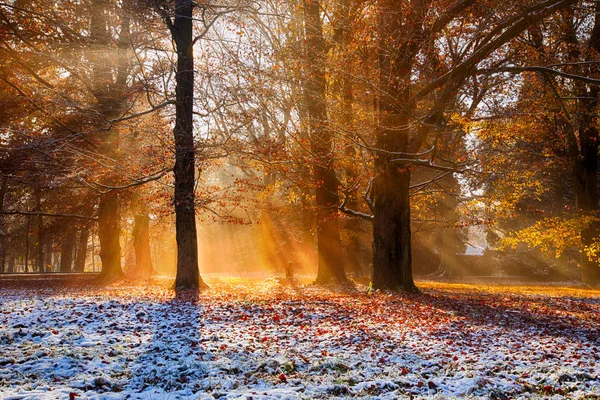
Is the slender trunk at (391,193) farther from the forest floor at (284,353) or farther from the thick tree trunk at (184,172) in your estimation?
the thick tree trunk at (184,172)

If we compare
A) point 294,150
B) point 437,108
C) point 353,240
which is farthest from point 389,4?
point 353,240

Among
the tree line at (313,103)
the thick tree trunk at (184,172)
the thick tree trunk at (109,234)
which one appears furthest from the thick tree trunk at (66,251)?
the thick tree trunk at (184,172)

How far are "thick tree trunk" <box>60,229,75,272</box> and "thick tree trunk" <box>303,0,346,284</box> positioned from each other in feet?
57.8

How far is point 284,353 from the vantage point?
6.27m

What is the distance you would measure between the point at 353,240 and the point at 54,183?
16314 mm

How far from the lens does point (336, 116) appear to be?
15375 millimetres

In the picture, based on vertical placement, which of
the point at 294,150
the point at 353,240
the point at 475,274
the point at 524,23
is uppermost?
the point at 524,23

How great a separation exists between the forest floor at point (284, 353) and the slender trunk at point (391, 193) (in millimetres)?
3533

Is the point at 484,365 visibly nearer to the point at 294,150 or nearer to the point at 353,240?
the point at 294,150

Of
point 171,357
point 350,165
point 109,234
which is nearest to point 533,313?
point 350,165

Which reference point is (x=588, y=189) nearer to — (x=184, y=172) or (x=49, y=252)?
(x=184, y=172)

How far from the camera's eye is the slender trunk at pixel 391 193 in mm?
13039

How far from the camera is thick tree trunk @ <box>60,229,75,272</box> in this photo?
30.9 metres

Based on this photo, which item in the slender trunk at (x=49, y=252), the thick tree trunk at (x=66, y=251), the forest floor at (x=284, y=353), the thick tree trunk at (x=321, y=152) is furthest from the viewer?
the slender trunk at (x=49, y=252)
